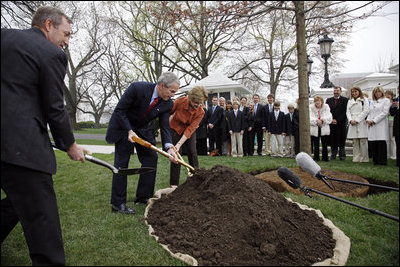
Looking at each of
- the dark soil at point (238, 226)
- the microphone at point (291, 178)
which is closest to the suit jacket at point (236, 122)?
the dark soil at point (238, 226)

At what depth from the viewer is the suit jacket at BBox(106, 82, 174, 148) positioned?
4.03m

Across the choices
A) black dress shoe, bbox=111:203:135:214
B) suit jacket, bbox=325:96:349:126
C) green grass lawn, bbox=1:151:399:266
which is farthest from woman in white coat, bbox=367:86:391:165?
black dress shoe, bbox=111:203:135:214

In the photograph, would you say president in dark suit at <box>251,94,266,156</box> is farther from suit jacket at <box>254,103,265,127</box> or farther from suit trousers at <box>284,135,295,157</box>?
suit trousers at <box>284,135,295,157</box>

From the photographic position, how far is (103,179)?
647cm

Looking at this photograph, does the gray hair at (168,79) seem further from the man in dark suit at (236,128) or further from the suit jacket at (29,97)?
the man in dark suit at (236,128)

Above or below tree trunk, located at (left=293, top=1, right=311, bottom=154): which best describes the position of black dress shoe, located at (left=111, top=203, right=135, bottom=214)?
below

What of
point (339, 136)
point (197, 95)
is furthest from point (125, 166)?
point (339, 136)

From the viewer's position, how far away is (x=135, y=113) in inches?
167

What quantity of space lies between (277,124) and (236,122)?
1.37m

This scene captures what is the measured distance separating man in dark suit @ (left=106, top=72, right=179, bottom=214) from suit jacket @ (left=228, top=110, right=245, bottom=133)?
563cm

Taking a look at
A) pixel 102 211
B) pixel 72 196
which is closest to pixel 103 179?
pixel 72 196

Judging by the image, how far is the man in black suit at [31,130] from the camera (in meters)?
2.04

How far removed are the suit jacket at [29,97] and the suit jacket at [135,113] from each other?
174 cm

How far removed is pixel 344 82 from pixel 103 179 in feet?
148
